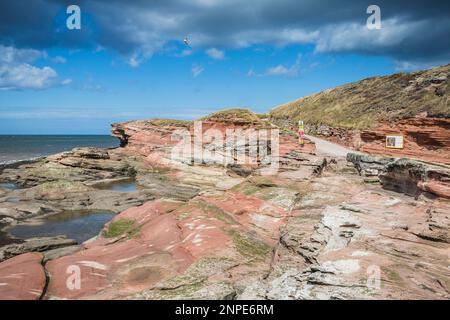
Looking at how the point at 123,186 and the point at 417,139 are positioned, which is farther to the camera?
the point at 123,186

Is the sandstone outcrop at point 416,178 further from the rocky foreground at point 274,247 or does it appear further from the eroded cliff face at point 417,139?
the eroded cliff face at point 417,139

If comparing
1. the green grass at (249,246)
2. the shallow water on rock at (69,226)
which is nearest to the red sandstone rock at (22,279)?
the green grass at (249,246)

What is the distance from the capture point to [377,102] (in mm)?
49688

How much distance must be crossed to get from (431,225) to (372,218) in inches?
Answer: 74.1

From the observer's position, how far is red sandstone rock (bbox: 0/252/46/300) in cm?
1024

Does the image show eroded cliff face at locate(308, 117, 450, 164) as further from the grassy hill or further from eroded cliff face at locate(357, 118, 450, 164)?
the grassy hill

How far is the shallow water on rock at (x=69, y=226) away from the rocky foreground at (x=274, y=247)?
3.91 metres

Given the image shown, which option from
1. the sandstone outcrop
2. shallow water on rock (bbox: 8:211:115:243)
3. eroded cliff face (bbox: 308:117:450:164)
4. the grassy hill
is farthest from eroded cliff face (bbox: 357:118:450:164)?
shallow water on rock (bbox: 8:211:115:243)

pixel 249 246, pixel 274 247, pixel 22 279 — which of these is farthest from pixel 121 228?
pixel 274 247

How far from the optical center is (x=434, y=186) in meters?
12.8

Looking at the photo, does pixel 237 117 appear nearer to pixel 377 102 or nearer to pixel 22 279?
pixel 377 102

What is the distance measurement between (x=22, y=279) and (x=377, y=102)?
157 ft

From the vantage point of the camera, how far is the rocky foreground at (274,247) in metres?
8.66
